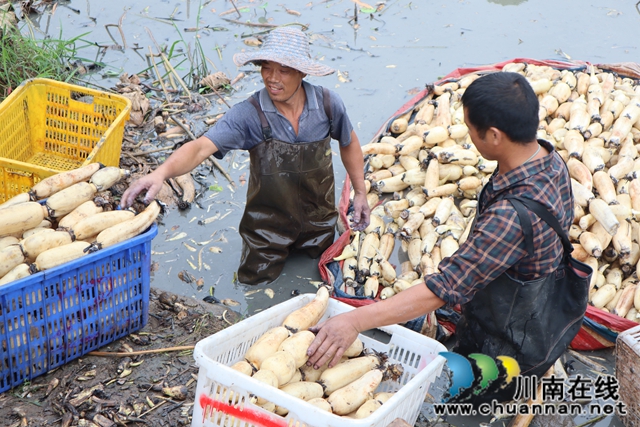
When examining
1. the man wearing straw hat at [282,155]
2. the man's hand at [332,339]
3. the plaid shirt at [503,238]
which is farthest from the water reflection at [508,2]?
the man's hand at [332,339]

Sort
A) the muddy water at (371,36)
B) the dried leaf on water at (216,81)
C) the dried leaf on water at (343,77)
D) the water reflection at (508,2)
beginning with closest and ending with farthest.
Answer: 1. the dried leaf on water at (216,81)
2. the muddy water at (371,36)
3. the dried leaf on water at (343,77)
4. the water reflection at (508,2)

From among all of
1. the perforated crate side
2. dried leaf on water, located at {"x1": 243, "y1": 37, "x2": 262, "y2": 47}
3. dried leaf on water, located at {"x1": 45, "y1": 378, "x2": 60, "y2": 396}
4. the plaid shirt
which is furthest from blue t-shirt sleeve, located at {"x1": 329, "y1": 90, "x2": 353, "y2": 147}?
dried leaf on water, located at {"x1": 243, "y1": 37, "x2": 262, "y2": 47}

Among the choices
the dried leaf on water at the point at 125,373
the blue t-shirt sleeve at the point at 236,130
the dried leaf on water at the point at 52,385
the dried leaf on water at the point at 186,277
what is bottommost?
the dried leaf on water at the point at 125,373

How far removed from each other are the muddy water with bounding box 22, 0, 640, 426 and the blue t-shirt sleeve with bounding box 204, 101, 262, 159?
1341mm

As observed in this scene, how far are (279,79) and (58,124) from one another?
76.0 inches

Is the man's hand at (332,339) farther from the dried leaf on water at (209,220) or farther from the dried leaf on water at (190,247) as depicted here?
the dried leaf on water at (209,220)

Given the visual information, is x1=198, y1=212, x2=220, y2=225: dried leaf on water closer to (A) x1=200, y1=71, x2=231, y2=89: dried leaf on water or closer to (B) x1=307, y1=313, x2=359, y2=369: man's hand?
(A) x1=200, y1=71, x2=231, y2=89: dried leaf on water

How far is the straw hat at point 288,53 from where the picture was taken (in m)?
3.13

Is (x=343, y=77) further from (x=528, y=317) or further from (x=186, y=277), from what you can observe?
(x=528, y=317)

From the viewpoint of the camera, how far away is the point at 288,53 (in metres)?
3.17

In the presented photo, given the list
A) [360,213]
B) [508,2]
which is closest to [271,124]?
[360,213]

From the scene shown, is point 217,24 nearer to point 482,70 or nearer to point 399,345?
point 482,70

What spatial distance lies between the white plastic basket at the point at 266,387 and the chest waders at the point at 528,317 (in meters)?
0.31

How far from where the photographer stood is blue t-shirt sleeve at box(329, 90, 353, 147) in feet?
11.6
